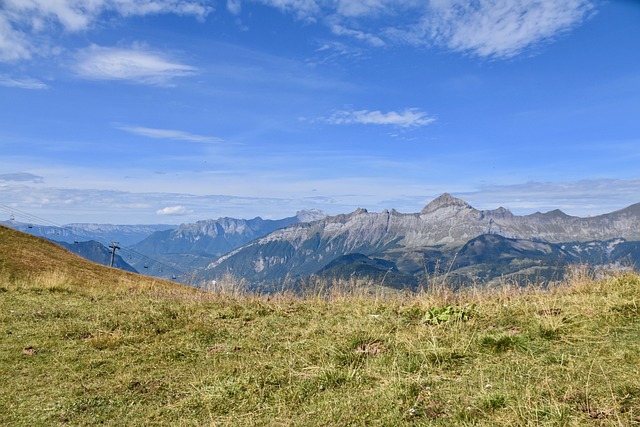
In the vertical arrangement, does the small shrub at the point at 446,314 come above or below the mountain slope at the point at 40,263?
above

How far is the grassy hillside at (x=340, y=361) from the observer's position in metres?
5.43

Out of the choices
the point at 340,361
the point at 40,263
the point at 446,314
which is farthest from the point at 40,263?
the point at 446,314

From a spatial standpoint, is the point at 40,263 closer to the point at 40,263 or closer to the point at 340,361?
the point at 40,263

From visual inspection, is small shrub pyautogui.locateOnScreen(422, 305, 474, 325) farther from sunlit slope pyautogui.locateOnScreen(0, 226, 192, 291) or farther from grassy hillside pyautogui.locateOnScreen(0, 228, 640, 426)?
sunlit slope pyautogui.locateOnScreen(0, 226, 192, 291)

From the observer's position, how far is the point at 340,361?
7.59 metres

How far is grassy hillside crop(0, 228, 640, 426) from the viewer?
5430mm

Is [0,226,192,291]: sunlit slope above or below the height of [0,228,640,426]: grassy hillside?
below

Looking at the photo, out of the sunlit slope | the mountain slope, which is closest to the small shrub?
the sunlit slope

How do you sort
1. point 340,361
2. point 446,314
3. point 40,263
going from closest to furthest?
1. point 340,361
2. point 446,314
3. point 40,263

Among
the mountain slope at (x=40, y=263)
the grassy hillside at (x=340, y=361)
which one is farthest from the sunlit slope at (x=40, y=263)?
the grassy hillside at (x=340, y=361)

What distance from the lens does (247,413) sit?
19.1 ft

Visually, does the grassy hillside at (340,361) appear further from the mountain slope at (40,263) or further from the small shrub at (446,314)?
the mountain slope at (40,263)

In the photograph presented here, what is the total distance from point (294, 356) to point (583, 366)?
480 cm

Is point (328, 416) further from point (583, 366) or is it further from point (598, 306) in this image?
point (598, 306)
